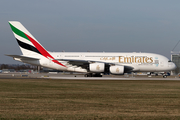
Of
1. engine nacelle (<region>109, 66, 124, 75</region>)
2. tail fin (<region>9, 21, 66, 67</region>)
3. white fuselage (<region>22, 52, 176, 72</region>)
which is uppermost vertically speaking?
tail fin (<region>9, 21, 66, 67</region>)

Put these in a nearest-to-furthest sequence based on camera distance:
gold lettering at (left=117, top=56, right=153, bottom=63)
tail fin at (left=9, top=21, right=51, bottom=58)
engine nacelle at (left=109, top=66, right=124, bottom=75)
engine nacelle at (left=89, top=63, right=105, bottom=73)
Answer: engine nacelle at (left=109, top=66, right=124, bottom=75) < engine nacelle at (left=89, top=63, right=105, bottom=73) < tail fin at (left=9, top=21, right=51, bottom=58) < gold lettering at (left=117, top=56, right=153, bottom=63)

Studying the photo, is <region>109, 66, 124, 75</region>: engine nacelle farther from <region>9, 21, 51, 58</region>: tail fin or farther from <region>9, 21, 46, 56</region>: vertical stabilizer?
<region>9, 21, 46, 56</region>: vertical stabilizer

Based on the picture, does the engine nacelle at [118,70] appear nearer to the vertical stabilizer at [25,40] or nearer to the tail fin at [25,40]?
the tail fin at [25,40]

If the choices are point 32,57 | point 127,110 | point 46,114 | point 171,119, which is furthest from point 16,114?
point 32,57

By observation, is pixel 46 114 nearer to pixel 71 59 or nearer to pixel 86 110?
pixel 86 110

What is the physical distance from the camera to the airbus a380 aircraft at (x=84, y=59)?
50.3 meters

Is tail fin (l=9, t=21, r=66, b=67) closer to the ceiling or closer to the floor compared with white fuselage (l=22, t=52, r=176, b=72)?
closer to the ceiling

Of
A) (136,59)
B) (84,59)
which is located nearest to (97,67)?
(84,59)

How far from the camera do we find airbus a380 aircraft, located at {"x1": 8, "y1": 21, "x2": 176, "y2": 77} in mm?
50312

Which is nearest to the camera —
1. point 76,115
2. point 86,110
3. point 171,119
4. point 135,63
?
point 171,119

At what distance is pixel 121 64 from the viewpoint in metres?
50.7

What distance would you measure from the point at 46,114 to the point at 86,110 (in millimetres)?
2007

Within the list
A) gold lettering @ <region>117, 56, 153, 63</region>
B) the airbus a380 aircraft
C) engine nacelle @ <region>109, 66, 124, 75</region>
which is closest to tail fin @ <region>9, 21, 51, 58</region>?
the airbus a380 aircraft

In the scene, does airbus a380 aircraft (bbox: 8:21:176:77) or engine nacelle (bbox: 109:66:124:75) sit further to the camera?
airbus a380 aircraft (bbox: 8:21:176:77)
